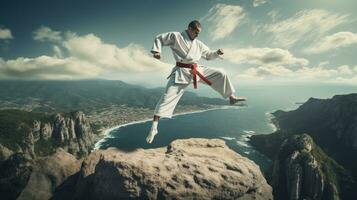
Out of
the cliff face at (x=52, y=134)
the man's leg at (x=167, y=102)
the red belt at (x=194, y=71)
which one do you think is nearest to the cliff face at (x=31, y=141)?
the cliff face at (x=52, y=134)

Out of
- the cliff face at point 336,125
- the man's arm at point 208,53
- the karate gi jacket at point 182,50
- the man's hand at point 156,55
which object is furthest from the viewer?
the cliff face at point 336,125

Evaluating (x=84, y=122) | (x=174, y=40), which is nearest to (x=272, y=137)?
(x=84, y=122)

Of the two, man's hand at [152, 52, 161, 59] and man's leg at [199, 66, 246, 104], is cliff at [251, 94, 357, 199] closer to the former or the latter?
man's leg at [199, 66, 246, 104]

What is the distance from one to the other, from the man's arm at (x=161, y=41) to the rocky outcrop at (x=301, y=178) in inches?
3645

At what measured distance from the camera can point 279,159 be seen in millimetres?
92062

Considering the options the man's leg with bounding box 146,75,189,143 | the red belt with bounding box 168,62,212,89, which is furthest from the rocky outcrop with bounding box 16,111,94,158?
the red belt with bounding box 168,62,212,89

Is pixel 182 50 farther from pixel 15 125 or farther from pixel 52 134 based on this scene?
pixel 15 125

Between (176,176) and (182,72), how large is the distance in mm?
6565

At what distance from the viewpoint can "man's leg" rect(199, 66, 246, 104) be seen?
404 inches

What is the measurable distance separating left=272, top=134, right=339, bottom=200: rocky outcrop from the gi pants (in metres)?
90.0

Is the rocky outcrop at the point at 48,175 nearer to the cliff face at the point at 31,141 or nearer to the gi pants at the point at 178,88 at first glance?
the gi pants at the point at 178,88

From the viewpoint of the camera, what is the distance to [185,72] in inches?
390

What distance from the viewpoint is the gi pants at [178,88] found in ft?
31.7

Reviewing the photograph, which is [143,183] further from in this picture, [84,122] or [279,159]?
[84,122]
